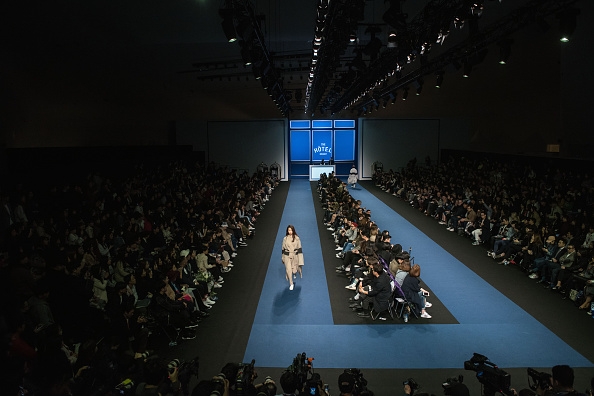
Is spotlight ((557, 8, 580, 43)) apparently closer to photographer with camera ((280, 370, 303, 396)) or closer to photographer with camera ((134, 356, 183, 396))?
photographer with camera ((280, 370, 303, 396))

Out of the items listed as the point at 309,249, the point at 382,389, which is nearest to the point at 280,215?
the point at 309,249

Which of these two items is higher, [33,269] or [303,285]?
[33,269]

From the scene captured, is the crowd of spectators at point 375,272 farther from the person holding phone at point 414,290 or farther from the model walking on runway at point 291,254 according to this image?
the model walking on runway at point 291,254

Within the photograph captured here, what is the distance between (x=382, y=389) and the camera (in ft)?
20.4

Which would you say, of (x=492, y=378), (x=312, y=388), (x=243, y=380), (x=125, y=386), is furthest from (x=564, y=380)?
(x=125, y=386)

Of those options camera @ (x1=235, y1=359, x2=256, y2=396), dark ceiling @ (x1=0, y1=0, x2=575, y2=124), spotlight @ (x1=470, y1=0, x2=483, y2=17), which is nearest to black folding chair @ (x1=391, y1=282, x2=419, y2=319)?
camera @ (x1=235, y1=359, x2=256, y2=396)

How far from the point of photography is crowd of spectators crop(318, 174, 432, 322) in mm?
8523

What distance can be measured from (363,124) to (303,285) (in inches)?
890

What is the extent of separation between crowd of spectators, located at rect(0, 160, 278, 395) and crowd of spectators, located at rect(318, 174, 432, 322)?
9.39 feet

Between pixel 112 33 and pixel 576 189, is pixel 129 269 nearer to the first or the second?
pixel 112 33

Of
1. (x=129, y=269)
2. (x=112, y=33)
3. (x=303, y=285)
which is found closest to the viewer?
(x=129, y=269)

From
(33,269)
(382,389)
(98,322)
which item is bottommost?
(382,389)

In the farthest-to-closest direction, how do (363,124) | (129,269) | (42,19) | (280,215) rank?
(363,124) < (280,215) < (42,19) < (129,269)

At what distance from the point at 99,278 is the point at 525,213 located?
11.4 metres
